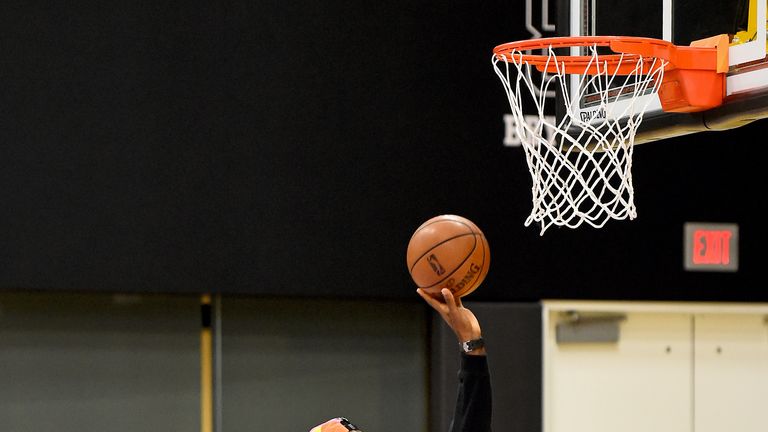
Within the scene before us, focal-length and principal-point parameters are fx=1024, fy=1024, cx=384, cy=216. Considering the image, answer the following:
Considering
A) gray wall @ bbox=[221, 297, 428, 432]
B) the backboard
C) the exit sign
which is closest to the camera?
the backboard

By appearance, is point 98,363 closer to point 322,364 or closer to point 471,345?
point 322,364

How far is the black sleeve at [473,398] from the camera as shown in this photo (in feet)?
8.09

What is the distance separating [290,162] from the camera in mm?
5188

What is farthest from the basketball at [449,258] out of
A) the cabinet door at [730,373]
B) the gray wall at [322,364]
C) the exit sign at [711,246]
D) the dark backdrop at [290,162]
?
the cabinet door at [730,373]

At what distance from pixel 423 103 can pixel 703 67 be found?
7.12 ft

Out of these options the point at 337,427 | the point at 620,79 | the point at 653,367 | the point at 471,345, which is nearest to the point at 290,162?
the point at 620,79

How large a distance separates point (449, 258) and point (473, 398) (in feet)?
2.40

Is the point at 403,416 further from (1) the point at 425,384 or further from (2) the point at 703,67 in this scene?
(2) the point at 703,67

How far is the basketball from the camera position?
3.11 m

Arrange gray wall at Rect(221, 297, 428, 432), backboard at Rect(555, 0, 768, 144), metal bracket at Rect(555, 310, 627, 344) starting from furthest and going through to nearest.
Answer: metal bracket at Rect(555, 310, 627, 344) < gray wall at Rect(221, 297, 428, 432) < backboard at Rect(555, 0, 768, 144)

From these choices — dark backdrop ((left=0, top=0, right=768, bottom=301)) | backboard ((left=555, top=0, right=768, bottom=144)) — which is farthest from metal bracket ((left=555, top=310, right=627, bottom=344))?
backboard ((left=555, top=0, right=768, bottom=144))

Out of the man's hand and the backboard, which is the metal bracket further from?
A: the man's hand

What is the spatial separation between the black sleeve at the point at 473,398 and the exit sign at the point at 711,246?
3468mm

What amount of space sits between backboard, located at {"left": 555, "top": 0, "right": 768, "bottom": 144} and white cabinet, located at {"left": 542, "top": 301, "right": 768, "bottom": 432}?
6.21 ft
